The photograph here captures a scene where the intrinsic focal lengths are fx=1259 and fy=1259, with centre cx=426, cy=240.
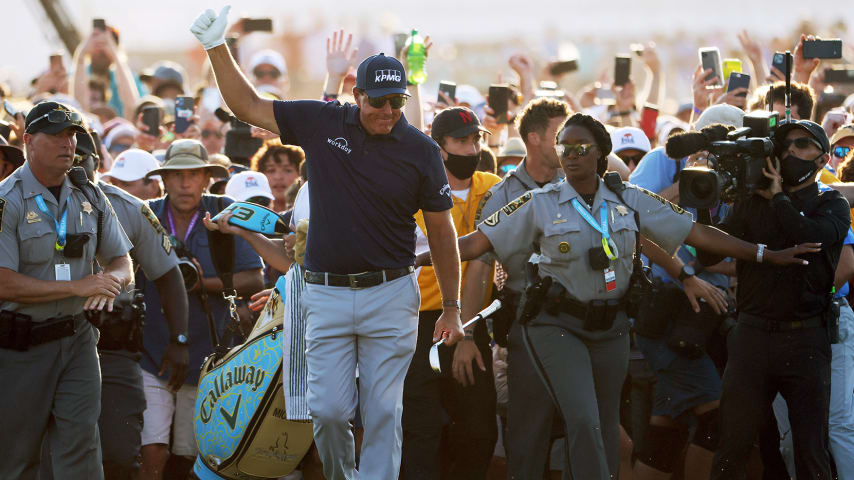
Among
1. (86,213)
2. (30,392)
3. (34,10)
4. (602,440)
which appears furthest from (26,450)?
(34,10)

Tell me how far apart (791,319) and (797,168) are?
862mm

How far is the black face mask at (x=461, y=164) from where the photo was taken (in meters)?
8.20

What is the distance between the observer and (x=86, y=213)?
A: 23.1ft

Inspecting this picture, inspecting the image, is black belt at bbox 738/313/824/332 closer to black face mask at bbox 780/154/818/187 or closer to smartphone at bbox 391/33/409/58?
black face mask at bbox 780/154/818/187

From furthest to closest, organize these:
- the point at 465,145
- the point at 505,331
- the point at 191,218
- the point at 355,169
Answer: the point at 191,218, the point at 465,145, the point at 505,331, the point at 355,169

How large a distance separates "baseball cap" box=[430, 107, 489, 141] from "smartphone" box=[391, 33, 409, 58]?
2.13m

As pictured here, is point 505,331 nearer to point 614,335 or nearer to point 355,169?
point 614,335

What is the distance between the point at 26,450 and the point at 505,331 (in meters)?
2.80

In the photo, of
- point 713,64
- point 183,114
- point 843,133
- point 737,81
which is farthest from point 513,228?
point 183,114

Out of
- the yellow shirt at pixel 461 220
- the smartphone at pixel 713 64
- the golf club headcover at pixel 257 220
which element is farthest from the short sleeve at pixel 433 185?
the smartphone at pixel 713 64

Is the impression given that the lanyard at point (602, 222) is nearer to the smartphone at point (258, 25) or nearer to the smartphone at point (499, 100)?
the smartphone at point (499, 100)

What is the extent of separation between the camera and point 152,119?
38.6 ft

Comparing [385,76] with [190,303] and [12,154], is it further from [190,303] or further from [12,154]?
[12,154]

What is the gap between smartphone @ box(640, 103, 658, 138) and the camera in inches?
447
